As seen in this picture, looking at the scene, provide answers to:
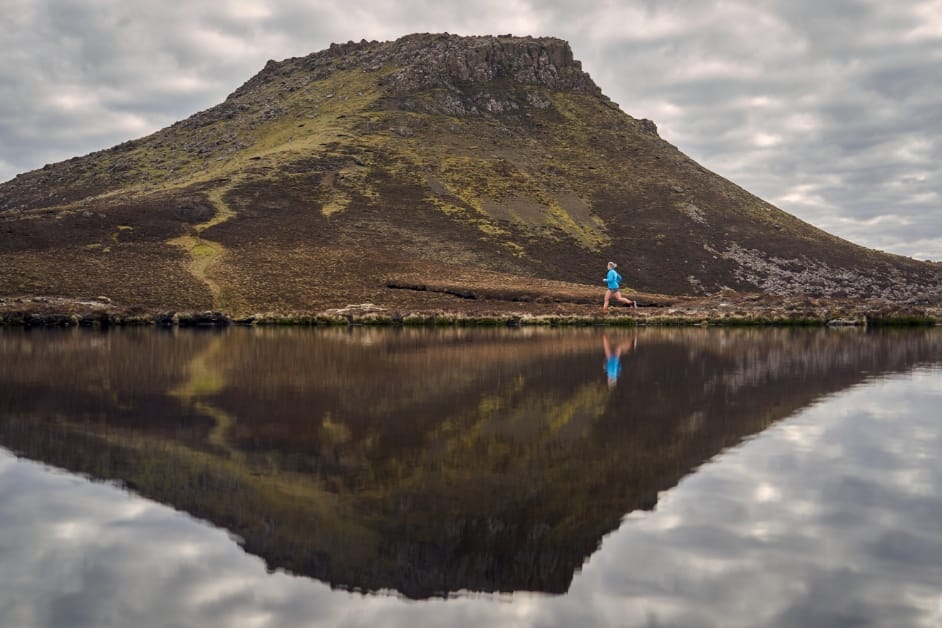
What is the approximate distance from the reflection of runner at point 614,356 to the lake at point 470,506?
2184 mm

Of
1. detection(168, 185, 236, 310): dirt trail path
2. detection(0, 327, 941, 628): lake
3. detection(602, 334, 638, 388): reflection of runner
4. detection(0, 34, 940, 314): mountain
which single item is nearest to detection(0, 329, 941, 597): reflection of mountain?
detection(0, 327, 941, 628): lake

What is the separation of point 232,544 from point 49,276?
62.4m

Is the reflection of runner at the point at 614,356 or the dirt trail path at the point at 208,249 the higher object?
the dirt trail path at the point at 208,249

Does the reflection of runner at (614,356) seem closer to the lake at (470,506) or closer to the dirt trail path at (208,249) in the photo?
the lake at (470,506)

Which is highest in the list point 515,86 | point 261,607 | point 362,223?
point 515,86

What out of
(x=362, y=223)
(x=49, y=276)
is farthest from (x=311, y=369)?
(x=362, y=223)

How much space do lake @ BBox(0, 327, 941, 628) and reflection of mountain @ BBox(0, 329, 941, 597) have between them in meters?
0.05

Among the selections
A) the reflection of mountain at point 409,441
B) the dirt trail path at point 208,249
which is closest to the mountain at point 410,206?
the dirt trail path at point 208,249

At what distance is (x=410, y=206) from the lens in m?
95.1

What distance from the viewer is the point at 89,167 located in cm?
12850

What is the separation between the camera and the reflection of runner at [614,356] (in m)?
19.7

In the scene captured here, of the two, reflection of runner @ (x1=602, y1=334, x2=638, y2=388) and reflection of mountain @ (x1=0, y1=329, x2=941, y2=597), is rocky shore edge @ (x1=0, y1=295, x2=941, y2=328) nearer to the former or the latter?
reflection of runner @ (x1=602, y1=334, x2=638, y2=388)

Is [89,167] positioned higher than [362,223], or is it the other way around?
[89,167]

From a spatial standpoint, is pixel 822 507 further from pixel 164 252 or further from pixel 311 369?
pixel 164 252
